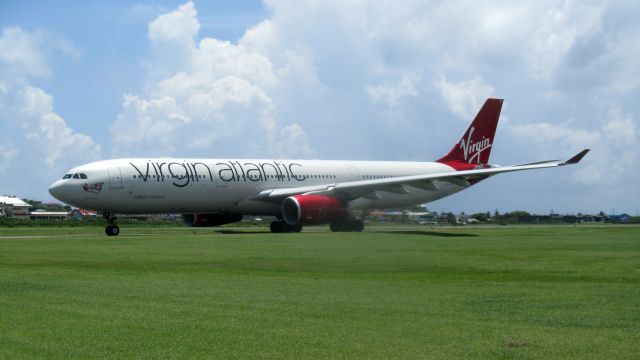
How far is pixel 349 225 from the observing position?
42812 mm

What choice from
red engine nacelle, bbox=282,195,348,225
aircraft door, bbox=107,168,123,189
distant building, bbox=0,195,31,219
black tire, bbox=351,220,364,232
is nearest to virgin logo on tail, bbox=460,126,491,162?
black tire, bbox=351,220,364,232

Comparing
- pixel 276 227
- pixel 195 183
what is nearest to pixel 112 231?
pixel 195 183

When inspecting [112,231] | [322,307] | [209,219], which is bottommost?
[322,307]

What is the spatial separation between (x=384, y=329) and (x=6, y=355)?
4306 mm

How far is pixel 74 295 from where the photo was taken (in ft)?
41.9

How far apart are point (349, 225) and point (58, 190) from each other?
15.1 metres

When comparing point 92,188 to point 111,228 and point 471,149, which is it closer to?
point 111,228

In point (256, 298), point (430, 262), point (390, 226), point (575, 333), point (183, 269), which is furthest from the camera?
point (390, 226)

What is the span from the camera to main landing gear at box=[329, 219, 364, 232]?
4278cm

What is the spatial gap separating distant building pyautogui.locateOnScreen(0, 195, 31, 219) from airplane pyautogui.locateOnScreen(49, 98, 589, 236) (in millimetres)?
82719

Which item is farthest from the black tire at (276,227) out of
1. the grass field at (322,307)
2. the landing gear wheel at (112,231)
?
the grass field at (322,307)

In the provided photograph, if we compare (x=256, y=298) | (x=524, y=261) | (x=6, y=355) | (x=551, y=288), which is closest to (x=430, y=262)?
(x=524, y=261)

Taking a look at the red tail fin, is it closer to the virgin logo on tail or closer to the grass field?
the virgin logo on tail

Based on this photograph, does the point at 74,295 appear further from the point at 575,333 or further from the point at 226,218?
the point at 226,218
